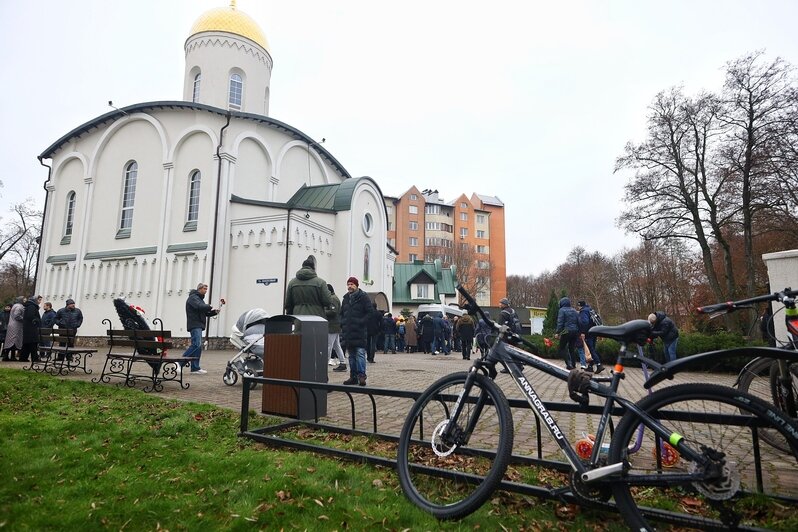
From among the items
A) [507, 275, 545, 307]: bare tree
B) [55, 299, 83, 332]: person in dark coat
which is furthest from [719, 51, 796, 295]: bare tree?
[507, 275, 545, 307]: bare tree

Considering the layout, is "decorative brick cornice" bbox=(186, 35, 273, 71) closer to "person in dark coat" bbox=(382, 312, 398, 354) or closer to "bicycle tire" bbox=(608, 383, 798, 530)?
"person in dark coat" bbox=(382, 312, 398, 354)

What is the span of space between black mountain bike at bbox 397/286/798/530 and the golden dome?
116 feet

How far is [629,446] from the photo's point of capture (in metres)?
Result: 2.64

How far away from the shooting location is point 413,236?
7756cm

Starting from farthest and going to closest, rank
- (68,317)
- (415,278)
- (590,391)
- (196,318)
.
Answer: (415,278), (68,317), (196,318), (590,391)

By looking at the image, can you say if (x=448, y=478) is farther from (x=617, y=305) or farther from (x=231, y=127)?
(x=617, y=305)

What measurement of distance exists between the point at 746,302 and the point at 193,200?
1068 inches

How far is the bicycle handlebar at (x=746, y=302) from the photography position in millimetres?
3217

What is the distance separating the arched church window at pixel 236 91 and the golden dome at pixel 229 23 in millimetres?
3122

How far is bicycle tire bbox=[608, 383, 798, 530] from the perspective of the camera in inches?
94.7

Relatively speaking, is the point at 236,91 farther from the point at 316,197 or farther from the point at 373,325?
the point at 373,325

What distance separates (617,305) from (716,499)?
52.8 m

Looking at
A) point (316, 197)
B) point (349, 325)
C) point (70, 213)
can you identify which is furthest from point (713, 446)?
point (70, 213)

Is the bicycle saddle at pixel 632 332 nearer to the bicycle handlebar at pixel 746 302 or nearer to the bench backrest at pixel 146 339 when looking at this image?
the bicycle handlebar at pixel 746 302
